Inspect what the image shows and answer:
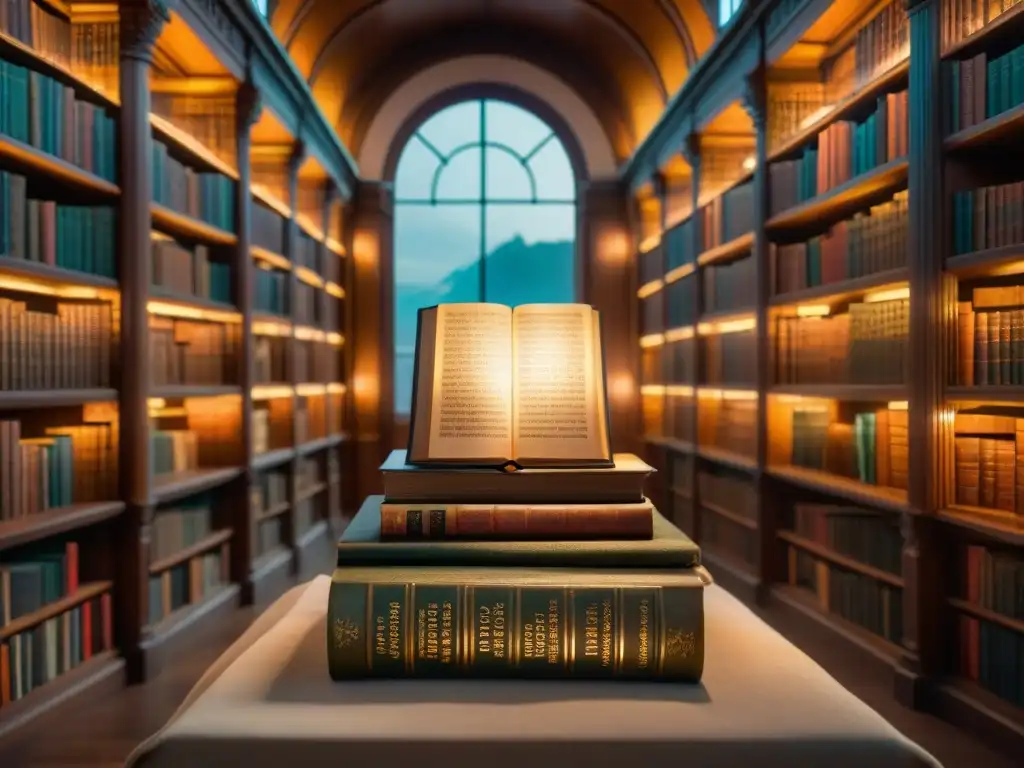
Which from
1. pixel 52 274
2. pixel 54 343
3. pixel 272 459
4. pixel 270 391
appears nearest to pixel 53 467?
pixel 54 343

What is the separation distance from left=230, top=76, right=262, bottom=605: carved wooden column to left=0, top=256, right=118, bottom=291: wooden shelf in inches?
51.2

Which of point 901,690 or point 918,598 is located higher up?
point 918,598

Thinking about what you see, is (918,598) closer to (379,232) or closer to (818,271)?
(818,271)

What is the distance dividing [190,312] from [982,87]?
3688mm

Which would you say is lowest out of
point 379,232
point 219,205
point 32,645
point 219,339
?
point 32,645

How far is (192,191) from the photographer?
4.09 metres

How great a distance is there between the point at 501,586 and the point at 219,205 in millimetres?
4023

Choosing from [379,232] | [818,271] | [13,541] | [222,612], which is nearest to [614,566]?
[13,541]

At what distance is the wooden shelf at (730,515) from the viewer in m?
4.75

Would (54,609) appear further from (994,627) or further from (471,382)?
(994,627)

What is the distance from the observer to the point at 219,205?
14.2 ft

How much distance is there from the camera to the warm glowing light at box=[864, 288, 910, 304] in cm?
347

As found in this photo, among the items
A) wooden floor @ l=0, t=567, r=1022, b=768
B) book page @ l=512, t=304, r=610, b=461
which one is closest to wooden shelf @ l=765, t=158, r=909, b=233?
wooden floor @ l=0, t=567, r=1022, b=768

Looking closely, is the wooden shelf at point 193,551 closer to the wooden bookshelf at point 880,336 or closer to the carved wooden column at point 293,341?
the carved wooden column at point 293,341
